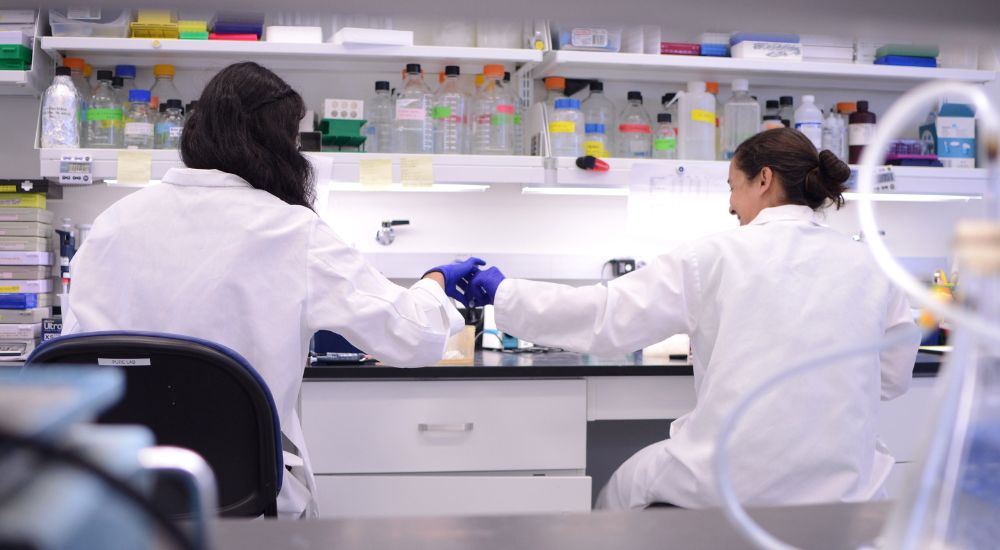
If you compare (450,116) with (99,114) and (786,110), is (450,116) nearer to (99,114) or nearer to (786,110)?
(99,114)

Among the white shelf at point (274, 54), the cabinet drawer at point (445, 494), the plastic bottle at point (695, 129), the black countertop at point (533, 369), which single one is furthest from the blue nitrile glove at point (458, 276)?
the plastic bottle at point (695, 129)

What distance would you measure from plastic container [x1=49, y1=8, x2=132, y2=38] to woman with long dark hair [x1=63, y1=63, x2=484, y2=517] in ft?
4.05

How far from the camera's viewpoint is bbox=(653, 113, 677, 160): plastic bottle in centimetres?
287

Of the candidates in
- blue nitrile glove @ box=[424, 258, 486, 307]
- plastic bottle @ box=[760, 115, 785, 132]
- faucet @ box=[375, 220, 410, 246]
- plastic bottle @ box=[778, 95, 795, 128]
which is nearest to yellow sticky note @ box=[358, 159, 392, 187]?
faucet @ box=[375, 220, 410, 246]

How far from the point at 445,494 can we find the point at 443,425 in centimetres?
17

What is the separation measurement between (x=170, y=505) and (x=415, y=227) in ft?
6.35

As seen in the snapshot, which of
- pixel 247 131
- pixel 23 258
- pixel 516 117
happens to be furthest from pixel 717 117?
pixel 23 258

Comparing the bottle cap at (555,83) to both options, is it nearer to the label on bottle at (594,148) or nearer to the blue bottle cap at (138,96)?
the label on bottle at (594,148)

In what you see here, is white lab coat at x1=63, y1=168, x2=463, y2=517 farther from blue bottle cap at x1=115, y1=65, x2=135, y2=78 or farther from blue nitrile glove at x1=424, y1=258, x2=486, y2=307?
blue bottle cap at x1=115, y1=65, x2=135, y2=78

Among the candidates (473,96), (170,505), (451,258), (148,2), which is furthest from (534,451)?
(148,2)

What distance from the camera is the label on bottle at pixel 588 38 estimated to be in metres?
2.79

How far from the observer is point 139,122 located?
8.71 ft

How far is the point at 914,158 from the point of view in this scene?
2.96 metres

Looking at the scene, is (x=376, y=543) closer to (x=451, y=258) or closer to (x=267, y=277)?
(x=267, y=277)
